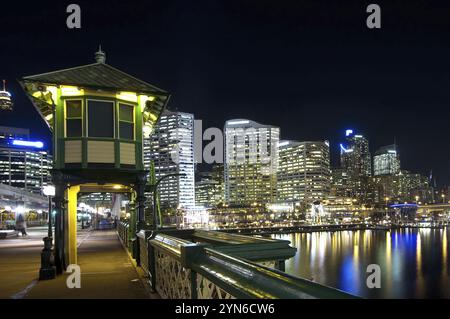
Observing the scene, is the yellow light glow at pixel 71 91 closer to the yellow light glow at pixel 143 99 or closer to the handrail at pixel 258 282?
the yellow light glow at pixel 143 99

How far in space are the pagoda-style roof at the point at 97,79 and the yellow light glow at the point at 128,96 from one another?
10.6 inches

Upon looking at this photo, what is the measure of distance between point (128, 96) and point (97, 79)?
3.78ft

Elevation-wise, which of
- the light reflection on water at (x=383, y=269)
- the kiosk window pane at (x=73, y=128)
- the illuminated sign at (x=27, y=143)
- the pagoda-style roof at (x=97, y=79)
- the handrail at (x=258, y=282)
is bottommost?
the light reflection on water at (x=383, y=269)

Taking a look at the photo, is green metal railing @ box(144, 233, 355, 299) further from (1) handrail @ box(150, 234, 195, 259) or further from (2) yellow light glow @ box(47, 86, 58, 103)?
(2) yellow light glow @ box(47, 86, 58, 103)

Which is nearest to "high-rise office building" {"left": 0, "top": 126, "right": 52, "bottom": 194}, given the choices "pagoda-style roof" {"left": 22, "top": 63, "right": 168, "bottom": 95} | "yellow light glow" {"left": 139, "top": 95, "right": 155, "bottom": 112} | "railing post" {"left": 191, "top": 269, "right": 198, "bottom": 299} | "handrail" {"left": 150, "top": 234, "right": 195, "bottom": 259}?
"pagoda-style roof" {"left": 22, "top": 63, "right": 168, "bottom": 95}

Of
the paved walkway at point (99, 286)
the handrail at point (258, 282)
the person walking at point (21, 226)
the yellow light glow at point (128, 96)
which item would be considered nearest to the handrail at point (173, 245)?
the handrail at point (258, 282)

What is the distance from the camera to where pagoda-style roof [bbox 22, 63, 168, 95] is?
44.3 ft

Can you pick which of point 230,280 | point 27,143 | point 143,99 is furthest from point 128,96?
point 27,143

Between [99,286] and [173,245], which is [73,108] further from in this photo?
[173,245]

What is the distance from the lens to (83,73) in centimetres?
1441

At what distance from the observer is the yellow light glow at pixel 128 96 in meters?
14.3
